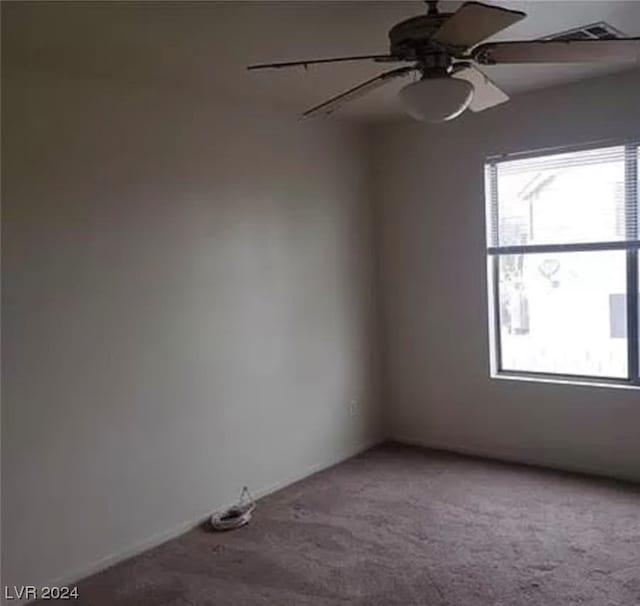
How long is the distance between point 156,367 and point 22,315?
79 centimetres

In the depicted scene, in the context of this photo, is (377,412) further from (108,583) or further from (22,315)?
(22,315)

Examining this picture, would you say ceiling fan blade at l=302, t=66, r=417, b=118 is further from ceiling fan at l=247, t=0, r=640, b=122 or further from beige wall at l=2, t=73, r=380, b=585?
beige wall at l=2, t=73, r=380, b=585

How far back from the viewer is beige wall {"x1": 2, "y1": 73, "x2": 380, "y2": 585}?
9.52 ft

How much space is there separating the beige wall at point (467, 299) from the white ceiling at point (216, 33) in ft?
3.39

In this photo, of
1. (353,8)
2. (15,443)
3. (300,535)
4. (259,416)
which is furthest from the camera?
(259,416)

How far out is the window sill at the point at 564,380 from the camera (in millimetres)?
3997

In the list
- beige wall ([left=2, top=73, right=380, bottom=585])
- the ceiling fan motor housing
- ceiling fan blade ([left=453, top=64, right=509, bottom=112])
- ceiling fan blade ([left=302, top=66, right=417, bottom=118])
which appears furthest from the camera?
beige wall ([left=2, top=73, right=380, bottom=585])

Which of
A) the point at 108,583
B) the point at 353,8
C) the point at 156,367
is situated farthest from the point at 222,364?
the point at 353,8

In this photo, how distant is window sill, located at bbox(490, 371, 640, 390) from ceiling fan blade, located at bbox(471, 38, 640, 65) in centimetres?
219

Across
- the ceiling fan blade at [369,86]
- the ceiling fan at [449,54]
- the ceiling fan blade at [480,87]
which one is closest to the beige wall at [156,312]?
the ceiling fan blade at [369,86]

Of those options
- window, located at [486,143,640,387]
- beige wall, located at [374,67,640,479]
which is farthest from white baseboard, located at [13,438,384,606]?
window, located at [486,143,640,387]

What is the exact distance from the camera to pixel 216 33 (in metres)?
2.75

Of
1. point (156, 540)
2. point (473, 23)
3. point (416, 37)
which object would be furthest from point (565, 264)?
point (156, 540)

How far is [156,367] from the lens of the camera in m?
3.44
